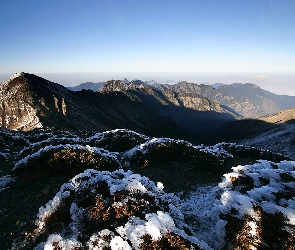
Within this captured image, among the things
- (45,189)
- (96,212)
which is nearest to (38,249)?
(96,212)

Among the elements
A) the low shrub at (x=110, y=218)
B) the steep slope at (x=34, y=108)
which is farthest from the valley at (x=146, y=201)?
the steep slope at (x=34, y=108)

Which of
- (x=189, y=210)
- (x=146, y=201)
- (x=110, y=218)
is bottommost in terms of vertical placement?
(x=189, y=210)

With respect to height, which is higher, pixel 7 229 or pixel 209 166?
pixel 7 229

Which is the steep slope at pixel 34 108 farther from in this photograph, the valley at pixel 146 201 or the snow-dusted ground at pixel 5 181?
the snow-dusted ground at pixel 5 181

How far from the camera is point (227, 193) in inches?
400

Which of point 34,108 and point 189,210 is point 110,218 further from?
point 34,108

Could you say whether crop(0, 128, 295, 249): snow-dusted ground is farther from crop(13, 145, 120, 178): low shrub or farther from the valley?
crop(13, 145, 120, 178): low shrub

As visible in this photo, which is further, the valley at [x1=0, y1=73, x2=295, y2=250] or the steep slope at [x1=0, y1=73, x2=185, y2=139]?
the steep slope at [x1=0, y1=73, x2=185, y2=139]

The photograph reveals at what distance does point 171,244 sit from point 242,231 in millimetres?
2923

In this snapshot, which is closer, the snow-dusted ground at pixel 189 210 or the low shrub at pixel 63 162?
the snow-dusted ground at pixel 189 210

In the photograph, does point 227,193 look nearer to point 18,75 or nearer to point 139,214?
point 139,214

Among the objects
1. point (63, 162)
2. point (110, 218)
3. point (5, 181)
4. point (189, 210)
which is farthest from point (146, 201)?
point (5, 181)

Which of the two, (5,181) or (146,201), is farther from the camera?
(5,181)

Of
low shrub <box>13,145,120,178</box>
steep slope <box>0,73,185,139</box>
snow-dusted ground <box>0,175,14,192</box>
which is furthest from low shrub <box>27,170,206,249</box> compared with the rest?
steep slope <box>0,73,185,139</box>
